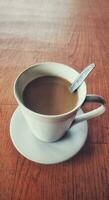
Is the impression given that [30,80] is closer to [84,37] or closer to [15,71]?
[15,71]

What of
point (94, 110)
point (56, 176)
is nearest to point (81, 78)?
point (94, 110)

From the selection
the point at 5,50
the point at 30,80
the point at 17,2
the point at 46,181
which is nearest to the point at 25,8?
the point at 17,2

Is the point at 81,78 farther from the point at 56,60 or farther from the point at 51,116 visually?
the point at 56,60

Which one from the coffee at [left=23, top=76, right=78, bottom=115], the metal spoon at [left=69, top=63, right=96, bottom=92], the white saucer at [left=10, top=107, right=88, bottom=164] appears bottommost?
the white saucer at [left=10, top=107, right=88, bottom=164]

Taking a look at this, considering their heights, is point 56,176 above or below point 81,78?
below

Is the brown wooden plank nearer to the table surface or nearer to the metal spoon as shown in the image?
the table surface

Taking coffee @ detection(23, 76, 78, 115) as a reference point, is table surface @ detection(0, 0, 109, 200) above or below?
below

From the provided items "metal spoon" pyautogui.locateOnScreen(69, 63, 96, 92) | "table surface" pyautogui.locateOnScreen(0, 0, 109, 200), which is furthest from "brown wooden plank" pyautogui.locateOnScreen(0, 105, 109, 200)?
"metal spoon" pyautogui.locateOnScreen(69, 63, 96, 92)
